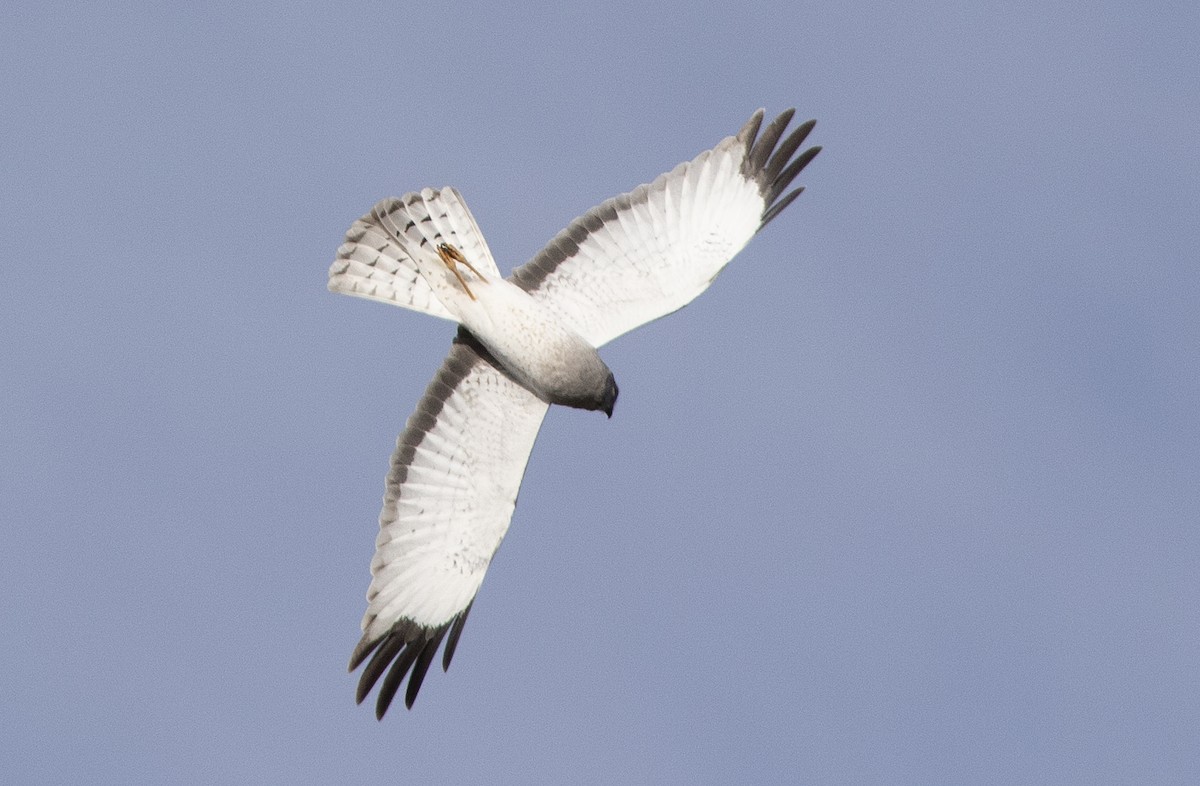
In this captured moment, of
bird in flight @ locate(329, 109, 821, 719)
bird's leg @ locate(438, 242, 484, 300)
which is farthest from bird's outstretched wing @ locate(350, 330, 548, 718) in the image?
bird's leg @ locate(438, 242, 484, 300)

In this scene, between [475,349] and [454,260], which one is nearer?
[454,260]

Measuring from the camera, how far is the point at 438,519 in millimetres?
15906

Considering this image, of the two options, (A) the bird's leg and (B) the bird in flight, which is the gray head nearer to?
(B) the bird in flight

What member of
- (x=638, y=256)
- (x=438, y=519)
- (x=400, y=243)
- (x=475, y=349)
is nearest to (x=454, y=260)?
A: (x=400, y=243)

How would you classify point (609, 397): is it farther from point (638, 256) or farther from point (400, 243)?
point (400, 243)

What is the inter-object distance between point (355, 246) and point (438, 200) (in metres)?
0.72

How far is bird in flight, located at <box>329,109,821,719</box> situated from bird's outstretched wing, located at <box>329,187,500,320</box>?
1 cm

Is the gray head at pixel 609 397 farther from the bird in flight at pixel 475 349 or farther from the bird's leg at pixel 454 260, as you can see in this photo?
the bird's leg at pixel 454 260

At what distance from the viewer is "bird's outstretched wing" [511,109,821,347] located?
16.0 metres

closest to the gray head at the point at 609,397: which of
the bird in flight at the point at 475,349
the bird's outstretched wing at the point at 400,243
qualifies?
the bird in flight at the point at 475,349

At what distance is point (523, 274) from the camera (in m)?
16.1

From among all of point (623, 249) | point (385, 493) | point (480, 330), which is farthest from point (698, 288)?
point (385, 493)

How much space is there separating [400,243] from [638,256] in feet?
5.97

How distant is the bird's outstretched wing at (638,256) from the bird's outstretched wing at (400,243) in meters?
0.55
